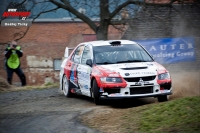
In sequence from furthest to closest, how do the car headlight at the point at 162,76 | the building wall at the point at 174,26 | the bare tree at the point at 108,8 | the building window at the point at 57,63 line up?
1. the building window at the point at 57,63
2. the building wall at the point at 174,26
3. the bare tree at the point at 108,8
4. the car headlight at the point at 162,76

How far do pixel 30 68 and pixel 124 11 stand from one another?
19224mm

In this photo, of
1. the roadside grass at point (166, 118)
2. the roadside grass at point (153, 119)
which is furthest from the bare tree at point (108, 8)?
the roadside grass at point (166, 118)

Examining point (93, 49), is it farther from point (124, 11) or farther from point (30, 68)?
point (30, 68)

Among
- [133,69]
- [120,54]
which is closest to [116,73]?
[133,69]

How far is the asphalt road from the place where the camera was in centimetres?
876

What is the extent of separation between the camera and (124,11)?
18562 mm

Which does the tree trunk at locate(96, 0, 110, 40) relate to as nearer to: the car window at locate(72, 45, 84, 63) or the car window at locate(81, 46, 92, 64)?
the car window at locate(72, 45, 84, 63)

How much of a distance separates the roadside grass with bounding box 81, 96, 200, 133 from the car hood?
1.33 metres

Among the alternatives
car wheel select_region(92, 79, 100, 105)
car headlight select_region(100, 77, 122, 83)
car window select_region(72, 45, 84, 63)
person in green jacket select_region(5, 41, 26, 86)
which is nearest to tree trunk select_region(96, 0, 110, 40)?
person in green jacket select_region(5, 41, 26, 86)

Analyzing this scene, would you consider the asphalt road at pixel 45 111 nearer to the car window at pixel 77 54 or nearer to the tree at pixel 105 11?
the car window at pixel 77 54

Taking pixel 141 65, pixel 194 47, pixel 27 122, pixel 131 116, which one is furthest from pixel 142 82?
pixel 194 47

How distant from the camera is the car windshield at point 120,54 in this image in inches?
467

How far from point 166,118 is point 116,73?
2.79 m

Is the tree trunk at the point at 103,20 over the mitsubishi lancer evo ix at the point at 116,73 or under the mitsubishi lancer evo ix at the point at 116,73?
over
